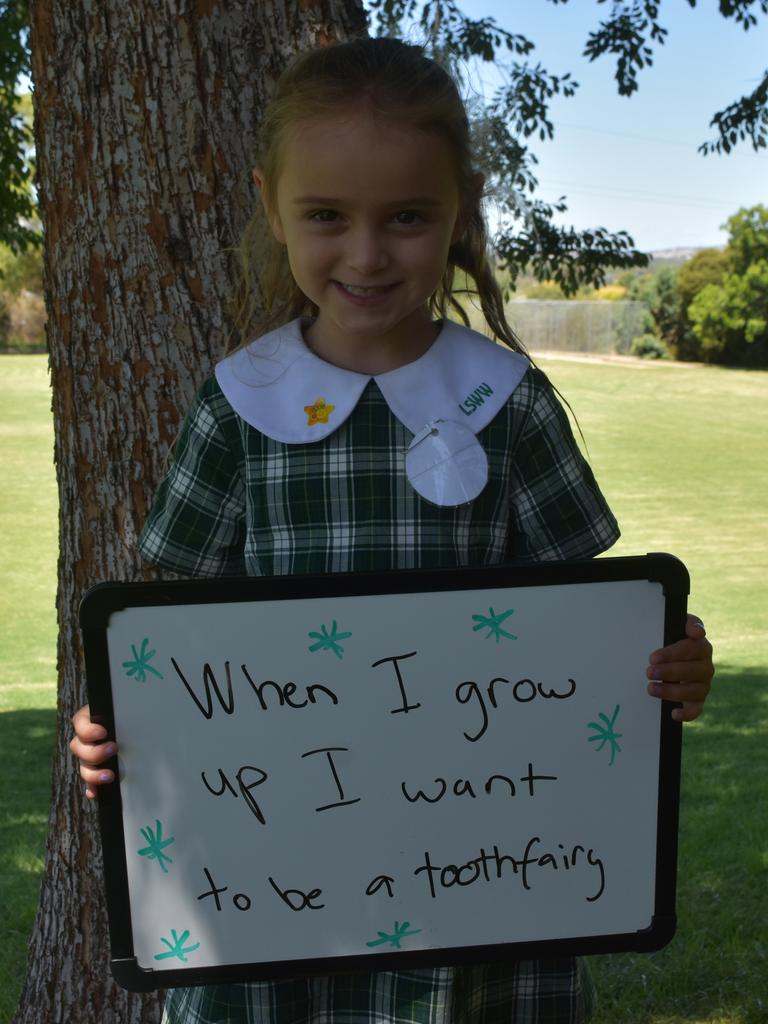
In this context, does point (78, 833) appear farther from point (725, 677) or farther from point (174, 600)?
point (725, 677)

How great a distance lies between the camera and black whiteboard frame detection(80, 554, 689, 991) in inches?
67.3

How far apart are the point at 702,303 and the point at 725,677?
112 ft

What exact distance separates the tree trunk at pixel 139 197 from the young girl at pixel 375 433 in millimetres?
513

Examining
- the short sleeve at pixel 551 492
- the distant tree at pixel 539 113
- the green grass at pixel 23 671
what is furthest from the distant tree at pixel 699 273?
the short sleeve at pixel 551 492

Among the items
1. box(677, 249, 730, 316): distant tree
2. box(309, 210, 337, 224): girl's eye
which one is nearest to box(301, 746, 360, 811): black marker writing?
box(309, 210, 337, 224): girl's eye

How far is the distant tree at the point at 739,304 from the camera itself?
39.2m

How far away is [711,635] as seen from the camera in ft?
36.8

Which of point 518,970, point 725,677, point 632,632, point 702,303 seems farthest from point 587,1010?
point 702,303

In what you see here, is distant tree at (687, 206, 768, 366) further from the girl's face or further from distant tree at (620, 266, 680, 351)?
the girl's face

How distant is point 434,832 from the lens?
71.1 inches

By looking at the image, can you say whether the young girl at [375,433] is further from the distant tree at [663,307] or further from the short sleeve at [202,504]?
the distant tree at [663,307]

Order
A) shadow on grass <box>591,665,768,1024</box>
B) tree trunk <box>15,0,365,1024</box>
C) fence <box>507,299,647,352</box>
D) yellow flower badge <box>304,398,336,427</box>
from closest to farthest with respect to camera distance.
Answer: yellow flower badge <box>304,398,336,427</box> < tree trunk <box>15,0,365,1024</box> < shadow on grass <box>591,665,768,1024</box> < fence <box>507,299,647,352</box>

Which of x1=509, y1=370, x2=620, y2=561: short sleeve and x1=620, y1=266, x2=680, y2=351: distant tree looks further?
x1=620, y1=266, x2=680, y2=351: distant tree

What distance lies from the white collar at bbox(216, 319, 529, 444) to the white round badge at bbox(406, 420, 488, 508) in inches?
0.7
